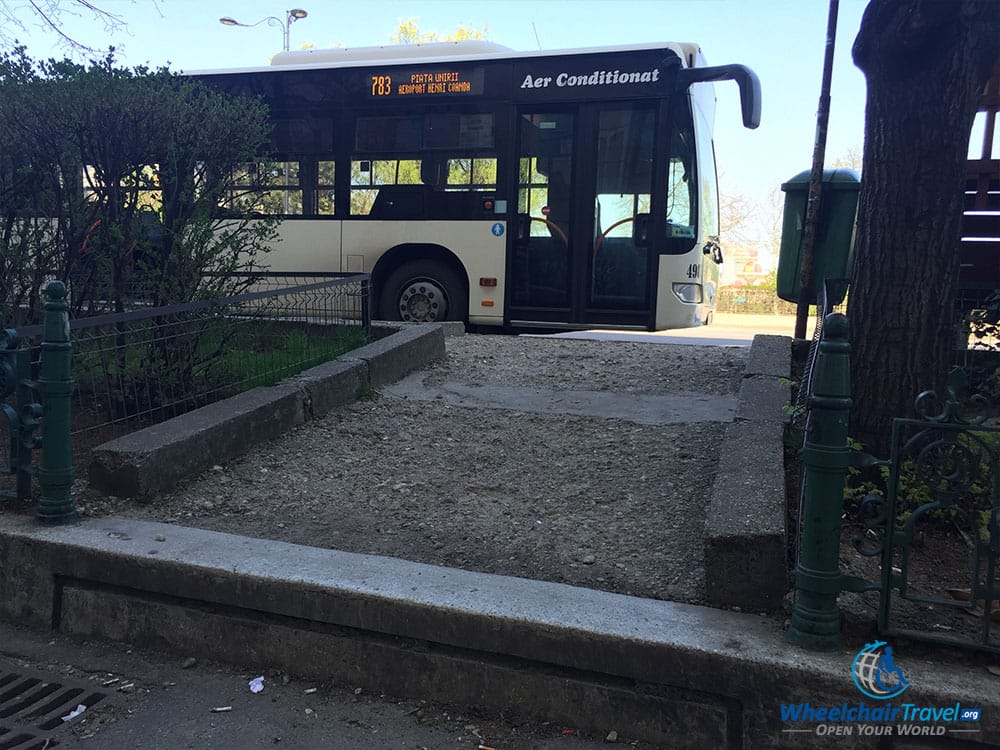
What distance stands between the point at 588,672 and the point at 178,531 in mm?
2007

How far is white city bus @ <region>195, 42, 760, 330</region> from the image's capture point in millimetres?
9414

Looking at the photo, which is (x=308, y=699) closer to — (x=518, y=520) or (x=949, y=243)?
(x=518, y=520)

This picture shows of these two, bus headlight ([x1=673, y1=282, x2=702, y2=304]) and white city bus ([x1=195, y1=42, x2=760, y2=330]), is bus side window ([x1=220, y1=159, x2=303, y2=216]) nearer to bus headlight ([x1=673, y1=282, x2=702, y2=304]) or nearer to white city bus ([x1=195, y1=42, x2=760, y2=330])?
white city bus ([x1=195, y1=42, x2=760, y2=330])

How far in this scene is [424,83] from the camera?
33.0ft

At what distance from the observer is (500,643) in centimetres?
285

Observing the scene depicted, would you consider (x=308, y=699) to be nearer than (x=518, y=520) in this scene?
Yes

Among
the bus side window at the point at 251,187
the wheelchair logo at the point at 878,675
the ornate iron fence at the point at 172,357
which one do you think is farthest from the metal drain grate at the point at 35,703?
the bus side window at the point at 251,187

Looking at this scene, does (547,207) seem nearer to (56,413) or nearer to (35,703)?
(56,413)

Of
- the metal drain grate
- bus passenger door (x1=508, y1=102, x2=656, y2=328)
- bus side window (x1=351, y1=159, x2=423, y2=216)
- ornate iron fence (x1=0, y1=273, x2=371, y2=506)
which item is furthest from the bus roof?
the metal drain grate

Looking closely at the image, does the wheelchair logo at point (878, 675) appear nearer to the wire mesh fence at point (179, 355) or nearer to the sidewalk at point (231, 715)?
the sidewalk at point (231, 715)

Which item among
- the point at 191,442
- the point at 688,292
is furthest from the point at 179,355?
the point at 688,292

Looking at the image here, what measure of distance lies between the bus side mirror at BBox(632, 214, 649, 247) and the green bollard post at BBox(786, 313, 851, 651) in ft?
22.9

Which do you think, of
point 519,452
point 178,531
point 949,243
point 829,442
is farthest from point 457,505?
point 949,243
